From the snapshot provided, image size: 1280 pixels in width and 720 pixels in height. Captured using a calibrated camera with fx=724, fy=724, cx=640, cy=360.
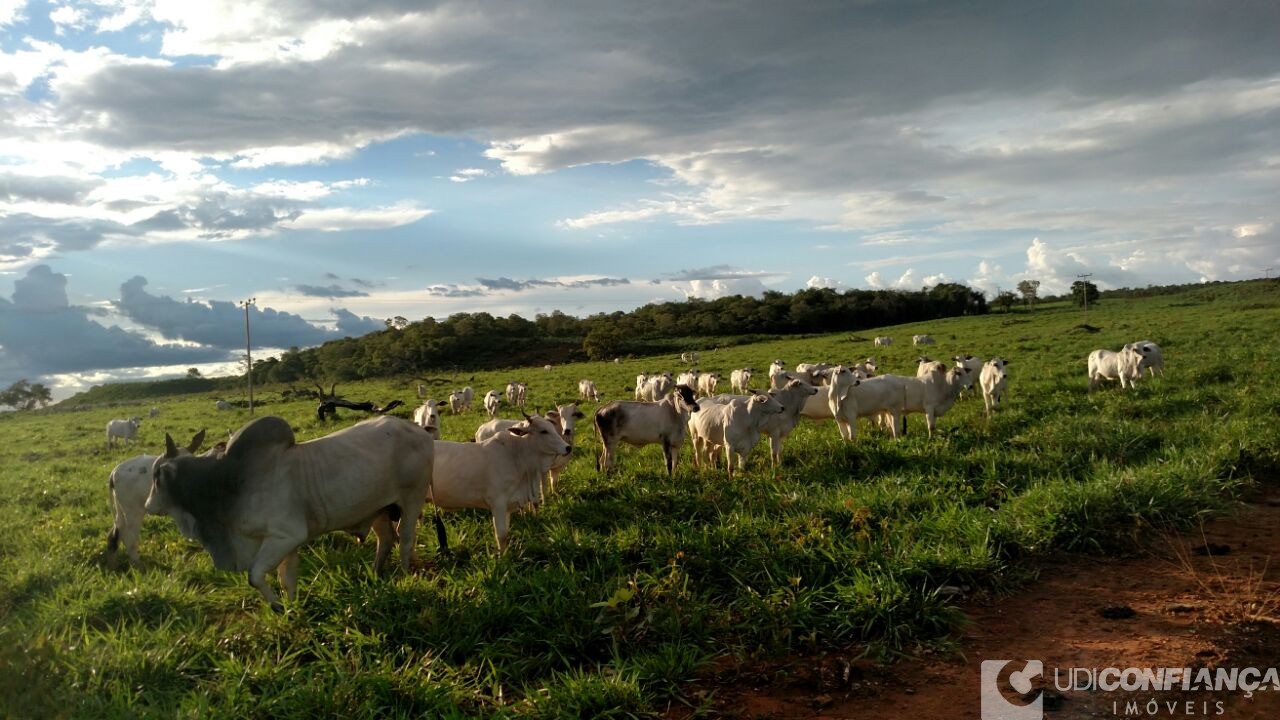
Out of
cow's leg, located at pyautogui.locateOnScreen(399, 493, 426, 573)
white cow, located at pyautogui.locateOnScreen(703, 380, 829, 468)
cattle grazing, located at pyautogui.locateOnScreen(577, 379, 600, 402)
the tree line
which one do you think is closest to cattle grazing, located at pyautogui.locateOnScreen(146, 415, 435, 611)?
cow's leg, located at pyautogui.locateOnScreen(399, 493, 426, 573)

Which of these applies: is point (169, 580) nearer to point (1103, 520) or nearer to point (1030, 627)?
point (1030, 627)

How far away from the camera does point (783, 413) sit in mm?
12531

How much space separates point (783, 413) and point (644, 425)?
7.93ft

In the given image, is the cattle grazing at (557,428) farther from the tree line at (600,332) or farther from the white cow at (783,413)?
the tree line at (600,332)

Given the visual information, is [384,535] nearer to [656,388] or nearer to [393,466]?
[393,466]

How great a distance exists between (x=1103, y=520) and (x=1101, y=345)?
89.3 ft

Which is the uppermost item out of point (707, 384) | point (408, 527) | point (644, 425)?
point (644, 425)

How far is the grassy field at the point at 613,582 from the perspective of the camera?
4906mm

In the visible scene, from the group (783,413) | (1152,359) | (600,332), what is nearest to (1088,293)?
(600,332)

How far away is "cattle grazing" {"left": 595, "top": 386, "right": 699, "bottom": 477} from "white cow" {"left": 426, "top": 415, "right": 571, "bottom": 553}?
318 centimetres

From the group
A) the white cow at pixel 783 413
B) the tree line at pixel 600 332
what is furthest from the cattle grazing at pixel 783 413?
the tree line at pixel 600 332

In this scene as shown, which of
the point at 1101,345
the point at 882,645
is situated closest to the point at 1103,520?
the point at 882,645

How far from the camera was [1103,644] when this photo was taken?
511 cm

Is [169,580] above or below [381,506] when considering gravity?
below
